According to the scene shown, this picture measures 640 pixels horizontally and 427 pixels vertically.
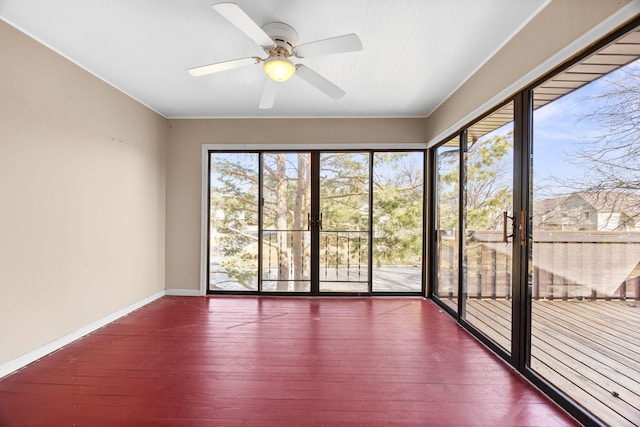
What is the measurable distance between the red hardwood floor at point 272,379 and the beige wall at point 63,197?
38 cm

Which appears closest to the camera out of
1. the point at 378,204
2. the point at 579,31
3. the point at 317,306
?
the point at 579,31

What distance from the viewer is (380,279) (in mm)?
4172

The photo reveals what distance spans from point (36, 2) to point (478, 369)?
4089mm

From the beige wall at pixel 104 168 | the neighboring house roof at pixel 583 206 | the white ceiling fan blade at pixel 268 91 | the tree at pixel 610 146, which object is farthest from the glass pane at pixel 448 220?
the white ceiling fan blade at pixel 268 91

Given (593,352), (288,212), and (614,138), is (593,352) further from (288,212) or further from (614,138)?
(288,212)

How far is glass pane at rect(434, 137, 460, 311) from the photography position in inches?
132

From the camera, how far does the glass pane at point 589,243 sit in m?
1.53

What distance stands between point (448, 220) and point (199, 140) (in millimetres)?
3603

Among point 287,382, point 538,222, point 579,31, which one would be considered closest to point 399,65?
point 579,31

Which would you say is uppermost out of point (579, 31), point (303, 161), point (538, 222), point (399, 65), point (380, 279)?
point (399, 65)

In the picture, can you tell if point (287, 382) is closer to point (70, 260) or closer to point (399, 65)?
point (70, 260)

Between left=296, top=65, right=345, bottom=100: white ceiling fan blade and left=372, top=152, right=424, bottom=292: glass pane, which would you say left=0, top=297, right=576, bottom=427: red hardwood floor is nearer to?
left=372, top=152, right=424, bottom=292: glass pane

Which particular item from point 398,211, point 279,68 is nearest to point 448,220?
point 398,211

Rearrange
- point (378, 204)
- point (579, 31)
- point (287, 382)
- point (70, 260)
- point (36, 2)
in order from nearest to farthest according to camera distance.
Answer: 1. point (579, 31)
2. point (36, 2)
3. point (287, 382)
4. point (70, 260)
5. point (378, 204)
